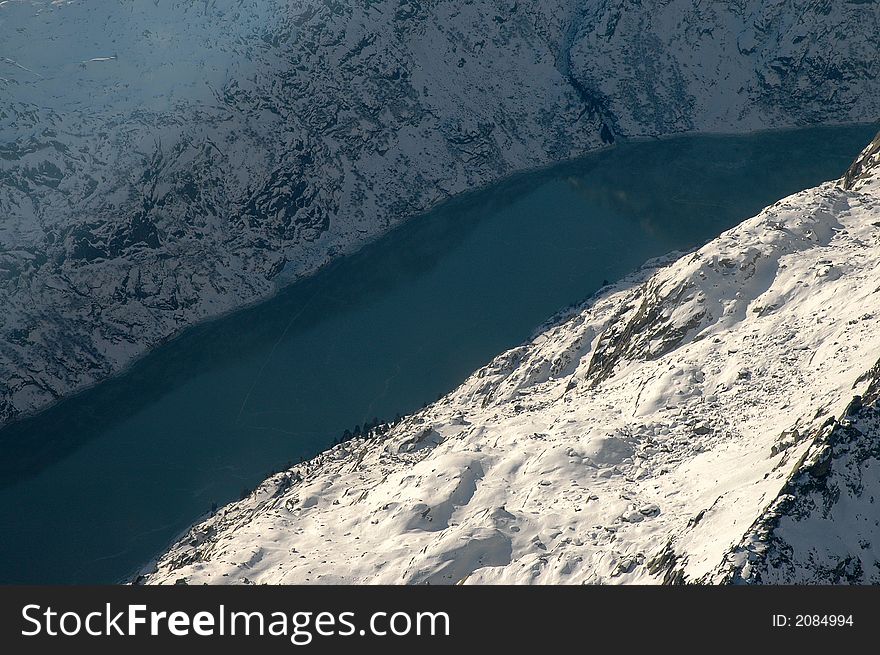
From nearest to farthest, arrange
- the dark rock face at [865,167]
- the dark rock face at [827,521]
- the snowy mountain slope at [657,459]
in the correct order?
the dark rock face at [827,521] → the snowy mountain slope at [657,459] → the dark rock face at [865,167]

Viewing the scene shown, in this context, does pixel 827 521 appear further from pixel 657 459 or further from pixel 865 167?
pixel 865 167

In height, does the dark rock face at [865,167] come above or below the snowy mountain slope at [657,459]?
above

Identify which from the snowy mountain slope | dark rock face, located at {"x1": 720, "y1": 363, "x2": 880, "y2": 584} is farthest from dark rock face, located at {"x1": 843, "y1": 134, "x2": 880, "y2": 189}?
dark rock face, located at {"x1": 720, "y1": 363, "x2": 880, "y2": 584}

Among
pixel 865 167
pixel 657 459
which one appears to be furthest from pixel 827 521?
pixel 865 167

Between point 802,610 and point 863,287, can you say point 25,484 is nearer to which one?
point 863,287

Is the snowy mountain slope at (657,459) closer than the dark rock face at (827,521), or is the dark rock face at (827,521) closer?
the dark rock face at (827,521)

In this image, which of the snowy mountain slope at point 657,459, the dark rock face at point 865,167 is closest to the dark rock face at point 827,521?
the snowy mountain slope at point 657,459

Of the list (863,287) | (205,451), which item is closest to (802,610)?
(863,287)

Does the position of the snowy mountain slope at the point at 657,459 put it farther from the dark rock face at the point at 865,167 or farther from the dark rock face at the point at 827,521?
the dark rock face at the point at 865,167
